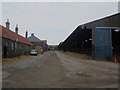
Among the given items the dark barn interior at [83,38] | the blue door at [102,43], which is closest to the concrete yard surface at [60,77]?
the blue door at [102,43]

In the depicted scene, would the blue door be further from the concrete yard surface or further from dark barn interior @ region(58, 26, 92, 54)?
the concrete yard surface

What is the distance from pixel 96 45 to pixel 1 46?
45.8 ft

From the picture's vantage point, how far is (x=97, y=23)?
65.4 feet

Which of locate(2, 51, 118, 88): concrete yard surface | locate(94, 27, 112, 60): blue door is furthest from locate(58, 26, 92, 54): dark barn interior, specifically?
locate(2, 51, 118, 88): concrete yard surface

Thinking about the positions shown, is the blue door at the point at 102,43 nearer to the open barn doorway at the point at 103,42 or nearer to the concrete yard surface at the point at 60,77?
the open barn doorway at the point at 103,42

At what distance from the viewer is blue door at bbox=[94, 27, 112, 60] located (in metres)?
17.9

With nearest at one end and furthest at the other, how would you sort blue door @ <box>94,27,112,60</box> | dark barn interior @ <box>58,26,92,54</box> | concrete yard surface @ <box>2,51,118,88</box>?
concrete yard surface @ <box>2,51,118,88</box> → blue door @ <box>94,27,112,60</box> → dark barn interior @ <box>58,26,92,54</box>

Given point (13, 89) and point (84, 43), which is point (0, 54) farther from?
point (84, 43)

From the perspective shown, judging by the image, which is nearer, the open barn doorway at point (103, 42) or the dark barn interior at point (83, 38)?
the open barn doorway at point (103, 42)

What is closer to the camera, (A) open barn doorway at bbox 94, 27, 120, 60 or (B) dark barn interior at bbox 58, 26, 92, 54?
(A) open barn doorway at bbox 94, 27, 120, 60

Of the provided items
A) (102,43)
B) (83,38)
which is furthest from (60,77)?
(83,38)

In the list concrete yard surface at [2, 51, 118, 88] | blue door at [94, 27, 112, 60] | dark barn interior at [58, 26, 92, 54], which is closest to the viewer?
concrete yard surface at [2, 51, 118, 88]

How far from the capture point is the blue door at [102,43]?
1788cm

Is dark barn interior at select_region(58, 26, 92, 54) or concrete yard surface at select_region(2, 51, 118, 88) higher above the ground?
dark barn interior at select_region(58, 26, 92, 54)
